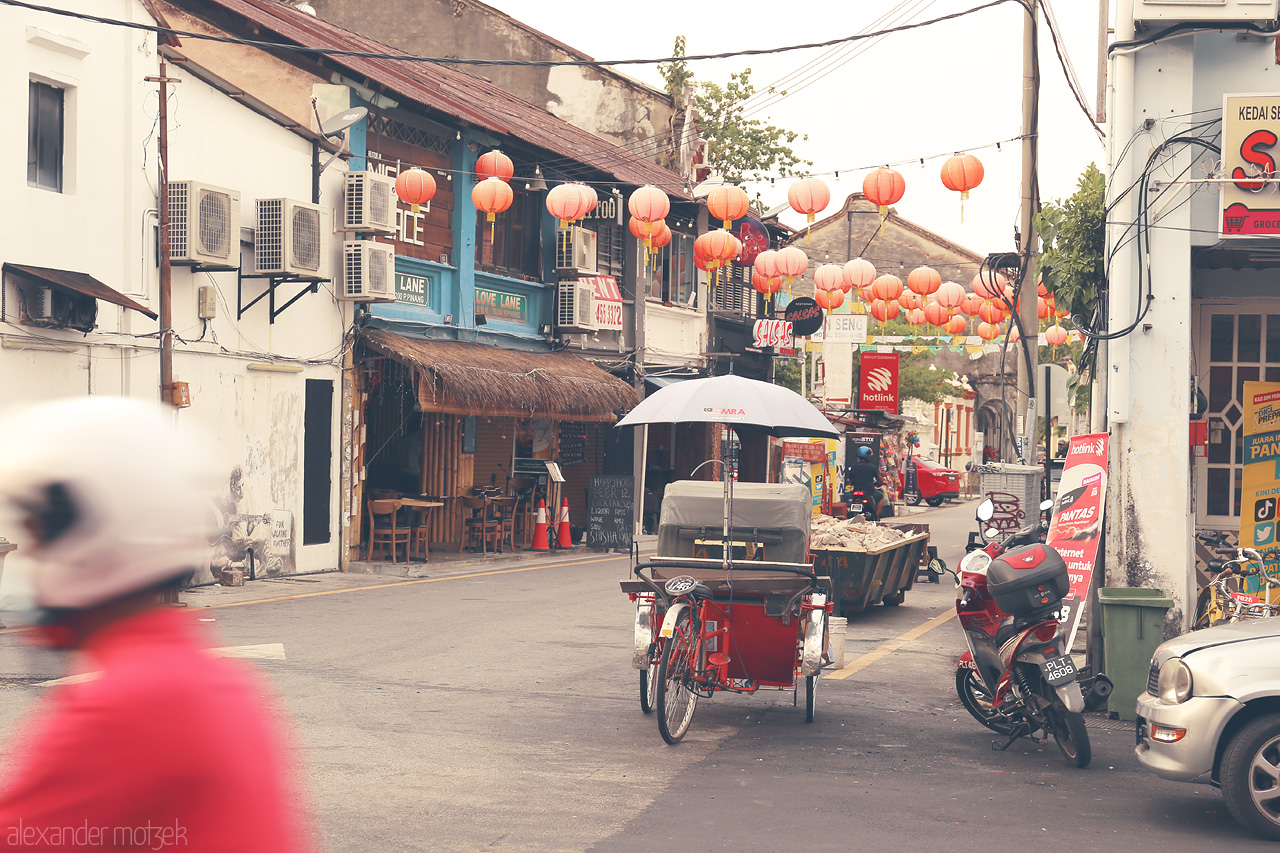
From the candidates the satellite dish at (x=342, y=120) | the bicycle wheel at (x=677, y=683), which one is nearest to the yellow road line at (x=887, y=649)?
the bicycle wheel at (x=677, y=683)

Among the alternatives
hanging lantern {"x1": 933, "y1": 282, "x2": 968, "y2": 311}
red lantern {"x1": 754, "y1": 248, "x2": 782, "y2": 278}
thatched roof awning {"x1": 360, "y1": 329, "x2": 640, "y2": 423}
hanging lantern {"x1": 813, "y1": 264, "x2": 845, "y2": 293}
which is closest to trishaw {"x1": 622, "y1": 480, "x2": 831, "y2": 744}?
thatched roof awning {"x1": 360, "y1": 329, "x2": 640, "y2": 423}

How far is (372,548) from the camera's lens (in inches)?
783

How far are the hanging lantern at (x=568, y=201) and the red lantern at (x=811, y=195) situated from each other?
3412 mm

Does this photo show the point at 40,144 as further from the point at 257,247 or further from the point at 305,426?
the point at 305,426

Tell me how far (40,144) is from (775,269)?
1299 cm

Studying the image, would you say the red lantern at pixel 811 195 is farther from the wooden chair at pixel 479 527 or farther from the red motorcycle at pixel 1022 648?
the red motorcycle at pixel 1022 648

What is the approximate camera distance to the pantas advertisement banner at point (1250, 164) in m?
10.0

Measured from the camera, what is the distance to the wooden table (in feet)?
65.5

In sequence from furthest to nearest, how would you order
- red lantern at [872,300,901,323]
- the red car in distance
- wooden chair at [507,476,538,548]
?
the red car in distance
red lantern at [872,300,901,323]
wooden chair at [507,476,538,548]

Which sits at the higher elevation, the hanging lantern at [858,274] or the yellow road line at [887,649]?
the hanging lantern at [858,274]

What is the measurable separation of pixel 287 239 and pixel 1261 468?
12000 millimetres

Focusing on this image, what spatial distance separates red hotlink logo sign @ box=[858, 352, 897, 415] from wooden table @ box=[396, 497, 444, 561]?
58.0 ft

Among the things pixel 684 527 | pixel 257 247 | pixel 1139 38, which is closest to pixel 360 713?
pixel 684 527

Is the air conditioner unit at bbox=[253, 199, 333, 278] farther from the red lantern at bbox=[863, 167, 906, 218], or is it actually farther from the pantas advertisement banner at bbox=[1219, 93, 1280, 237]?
the pantas advertisement banner at bbox=[1219, 93, 1280, 237]
